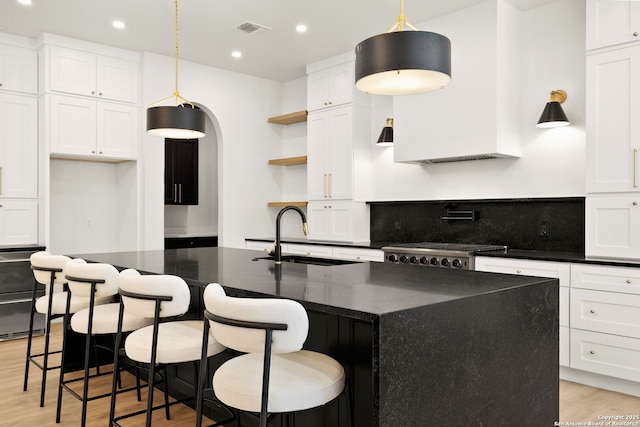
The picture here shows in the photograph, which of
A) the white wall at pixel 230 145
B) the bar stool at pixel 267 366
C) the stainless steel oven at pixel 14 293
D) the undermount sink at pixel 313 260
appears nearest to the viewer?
the bar stool at pixel 267 366

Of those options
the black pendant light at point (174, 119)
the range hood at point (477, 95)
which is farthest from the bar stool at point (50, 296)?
the range hood at point (477, 95)

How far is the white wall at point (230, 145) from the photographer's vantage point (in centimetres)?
570

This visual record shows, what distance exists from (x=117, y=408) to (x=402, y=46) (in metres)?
2.69

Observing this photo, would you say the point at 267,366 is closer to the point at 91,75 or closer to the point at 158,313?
the point at 158,313

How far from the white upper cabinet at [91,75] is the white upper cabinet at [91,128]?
4.0 inches

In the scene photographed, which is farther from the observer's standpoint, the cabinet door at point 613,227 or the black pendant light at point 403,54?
the cabinet door at point 613,227

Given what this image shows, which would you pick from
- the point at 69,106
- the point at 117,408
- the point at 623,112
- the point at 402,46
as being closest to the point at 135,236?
the point at 69,106

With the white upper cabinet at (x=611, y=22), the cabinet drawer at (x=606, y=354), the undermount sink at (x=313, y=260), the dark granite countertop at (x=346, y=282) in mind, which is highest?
the white upper cabinet at (x=611, y=22)

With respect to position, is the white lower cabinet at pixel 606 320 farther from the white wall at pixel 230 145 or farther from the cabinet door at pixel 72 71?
the cabinet door at pixel 72 71

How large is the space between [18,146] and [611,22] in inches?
216

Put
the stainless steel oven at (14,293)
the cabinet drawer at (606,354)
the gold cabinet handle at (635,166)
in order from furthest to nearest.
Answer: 1. the stainless steel oven at (14,293)
2. the gold cabinet handle at (635,166)
3. the cabinet drawer at (606,354)

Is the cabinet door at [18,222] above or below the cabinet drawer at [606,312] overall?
above

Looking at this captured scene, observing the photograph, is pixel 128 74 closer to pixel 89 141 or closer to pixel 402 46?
pixel 89 141

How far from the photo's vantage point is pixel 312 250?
18.4ft
